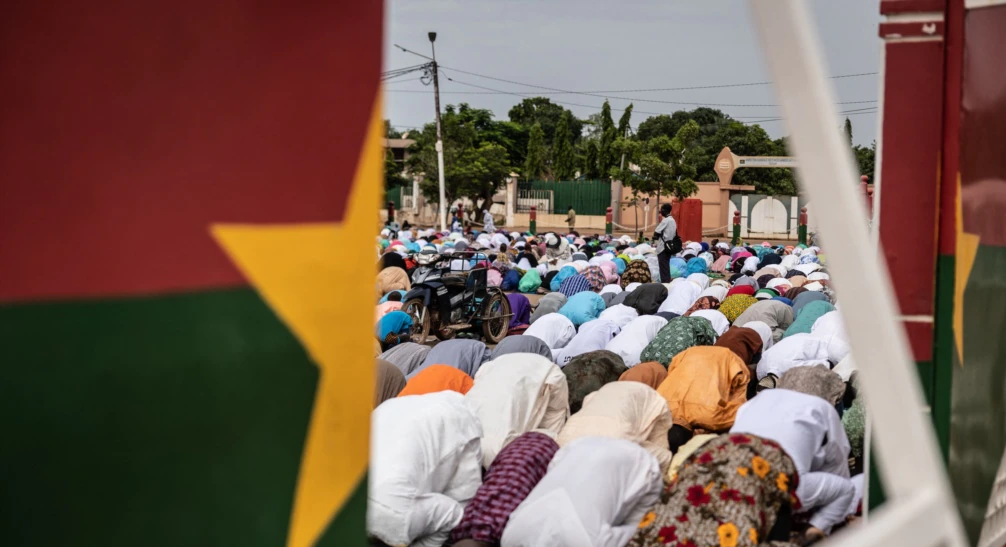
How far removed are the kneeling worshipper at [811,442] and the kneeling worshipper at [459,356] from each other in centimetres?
229

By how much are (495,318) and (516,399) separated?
15.5 ft

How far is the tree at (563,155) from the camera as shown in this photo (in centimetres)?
4141

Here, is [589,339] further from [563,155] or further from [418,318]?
[563,155]

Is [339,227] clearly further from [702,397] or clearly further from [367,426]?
[702,397]

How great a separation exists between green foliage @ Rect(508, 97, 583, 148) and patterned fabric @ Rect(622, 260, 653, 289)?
32008 mm

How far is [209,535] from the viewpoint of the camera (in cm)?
116

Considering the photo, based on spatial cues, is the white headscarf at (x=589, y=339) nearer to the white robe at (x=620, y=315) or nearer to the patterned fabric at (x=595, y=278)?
the white robe at (x=620, y=315)

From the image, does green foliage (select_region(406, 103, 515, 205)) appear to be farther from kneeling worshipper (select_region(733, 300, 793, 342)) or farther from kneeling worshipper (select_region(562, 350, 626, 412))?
kneeling worshipper (select_region(562, 350, 626, 412))

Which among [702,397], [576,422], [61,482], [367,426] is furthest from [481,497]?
[61,482]

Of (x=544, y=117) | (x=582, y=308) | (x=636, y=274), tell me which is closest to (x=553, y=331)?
(x=582, y=308)

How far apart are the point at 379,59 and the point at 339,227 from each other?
233 millimetres

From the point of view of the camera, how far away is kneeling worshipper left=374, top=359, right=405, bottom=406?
212 inches

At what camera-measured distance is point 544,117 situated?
5269 centimetres

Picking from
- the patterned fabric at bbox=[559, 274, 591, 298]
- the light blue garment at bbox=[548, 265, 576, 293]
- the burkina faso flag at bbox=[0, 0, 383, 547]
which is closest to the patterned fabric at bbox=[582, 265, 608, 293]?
the patterned fabric at bbox=[559, 274, 591, 298]
